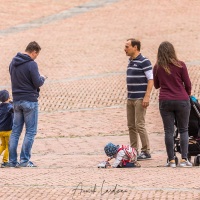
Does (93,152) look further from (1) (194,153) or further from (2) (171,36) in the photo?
(2) (171,36)

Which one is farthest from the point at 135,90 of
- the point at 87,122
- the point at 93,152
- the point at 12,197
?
the point at 87,122

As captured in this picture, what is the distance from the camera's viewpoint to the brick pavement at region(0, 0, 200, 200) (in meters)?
8.42

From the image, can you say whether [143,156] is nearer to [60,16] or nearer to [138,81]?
[138,81]

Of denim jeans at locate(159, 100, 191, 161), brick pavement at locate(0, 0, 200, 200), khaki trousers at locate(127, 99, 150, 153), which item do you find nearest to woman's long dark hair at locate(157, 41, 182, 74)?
denim jeans at locate(159, 100, 191, 161)

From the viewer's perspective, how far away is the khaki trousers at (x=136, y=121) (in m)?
11.2

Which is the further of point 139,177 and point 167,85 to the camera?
point 167,85

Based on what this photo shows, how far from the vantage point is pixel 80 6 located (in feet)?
107

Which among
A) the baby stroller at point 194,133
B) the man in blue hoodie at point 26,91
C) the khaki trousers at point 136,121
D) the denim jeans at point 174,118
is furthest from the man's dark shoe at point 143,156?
the man in blue hoodie at point 26,91

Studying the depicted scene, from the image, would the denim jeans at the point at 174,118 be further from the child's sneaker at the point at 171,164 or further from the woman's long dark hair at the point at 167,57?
the woman's long dark hair at the point at 167,57

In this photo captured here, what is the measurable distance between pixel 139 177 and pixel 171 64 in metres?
1.84

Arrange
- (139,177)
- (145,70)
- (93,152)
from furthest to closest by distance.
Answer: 1. (93,152)
2. (145,70)
3. (139,177)

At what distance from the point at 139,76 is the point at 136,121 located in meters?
0.64

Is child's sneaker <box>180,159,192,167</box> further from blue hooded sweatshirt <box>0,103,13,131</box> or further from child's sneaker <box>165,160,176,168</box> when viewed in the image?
blue hooded sweatshirt <box>0,103,13,131</box>

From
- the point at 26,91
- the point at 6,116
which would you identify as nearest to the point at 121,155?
the point at 26,91
